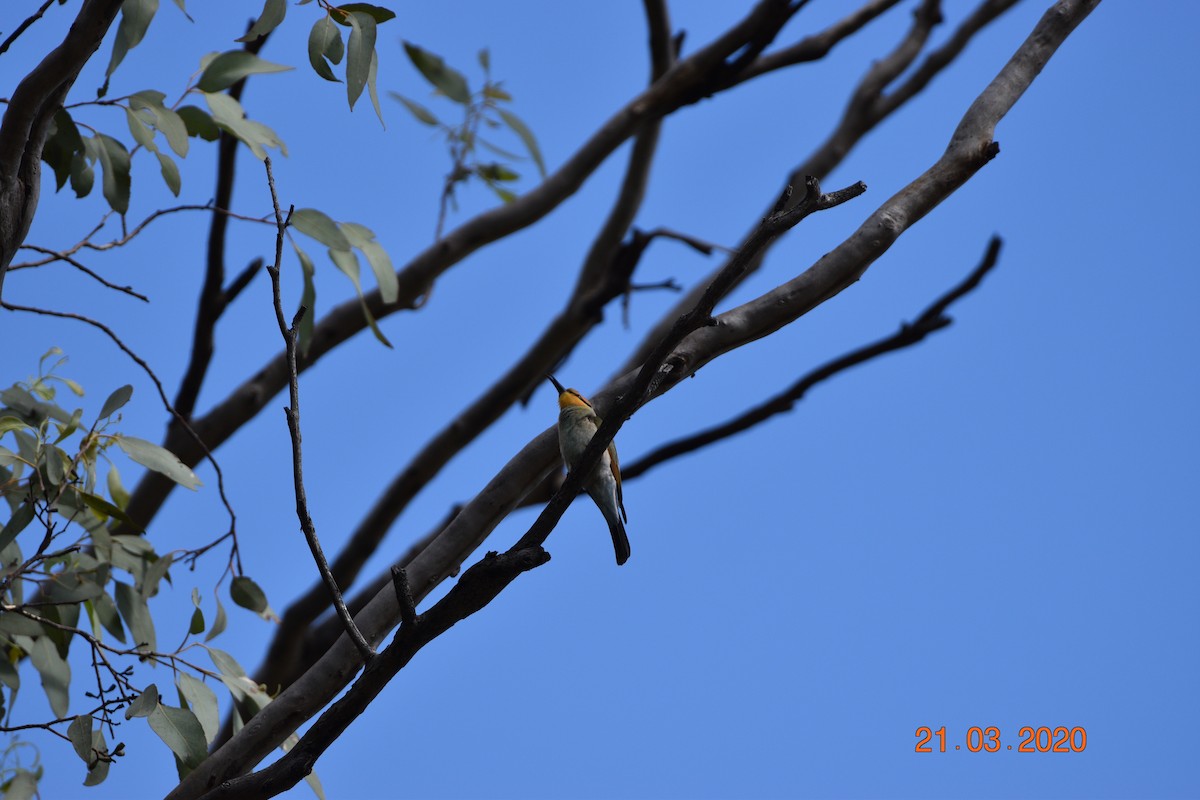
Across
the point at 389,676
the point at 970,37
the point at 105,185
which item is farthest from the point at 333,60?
the point at 970,37

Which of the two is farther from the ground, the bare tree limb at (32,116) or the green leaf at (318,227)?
the green leaf at (318,227)

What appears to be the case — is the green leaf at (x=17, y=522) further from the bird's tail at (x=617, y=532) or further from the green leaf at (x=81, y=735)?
the bird's tail at (x=617, y=532)

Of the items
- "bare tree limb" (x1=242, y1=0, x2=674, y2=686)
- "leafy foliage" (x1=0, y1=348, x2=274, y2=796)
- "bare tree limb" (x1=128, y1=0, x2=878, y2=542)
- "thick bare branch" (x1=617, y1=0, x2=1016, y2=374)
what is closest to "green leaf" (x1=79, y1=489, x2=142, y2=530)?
"leafy foliage" (x1=0, y1=348, x2=274, y2=796)

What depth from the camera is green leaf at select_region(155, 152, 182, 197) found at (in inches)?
85.0

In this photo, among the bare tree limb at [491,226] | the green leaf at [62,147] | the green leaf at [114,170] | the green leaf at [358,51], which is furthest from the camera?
the bare tree limb at [491,226]

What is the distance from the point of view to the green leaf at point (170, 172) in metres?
2.16

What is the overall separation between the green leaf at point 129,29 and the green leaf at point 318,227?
40 cm

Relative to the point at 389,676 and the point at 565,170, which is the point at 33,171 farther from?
the point at 565,170

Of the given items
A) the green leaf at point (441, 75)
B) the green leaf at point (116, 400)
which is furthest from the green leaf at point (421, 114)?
the green leaf at point (116, 400)

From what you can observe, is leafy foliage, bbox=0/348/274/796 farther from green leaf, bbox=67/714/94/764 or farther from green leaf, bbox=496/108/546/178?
green leaf, bbox=496/108/546/178

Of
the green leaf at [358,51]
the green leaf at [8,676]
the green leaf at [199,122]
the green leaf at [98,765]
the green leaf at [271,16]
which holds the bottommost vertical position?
the green leaf at [98,765]

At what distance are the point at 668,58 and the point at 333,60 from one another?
2.04 meters

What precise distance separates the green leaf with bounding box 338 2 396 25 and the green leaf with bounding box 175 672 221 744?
1.13m

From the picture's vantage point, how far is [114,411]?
1.85m
